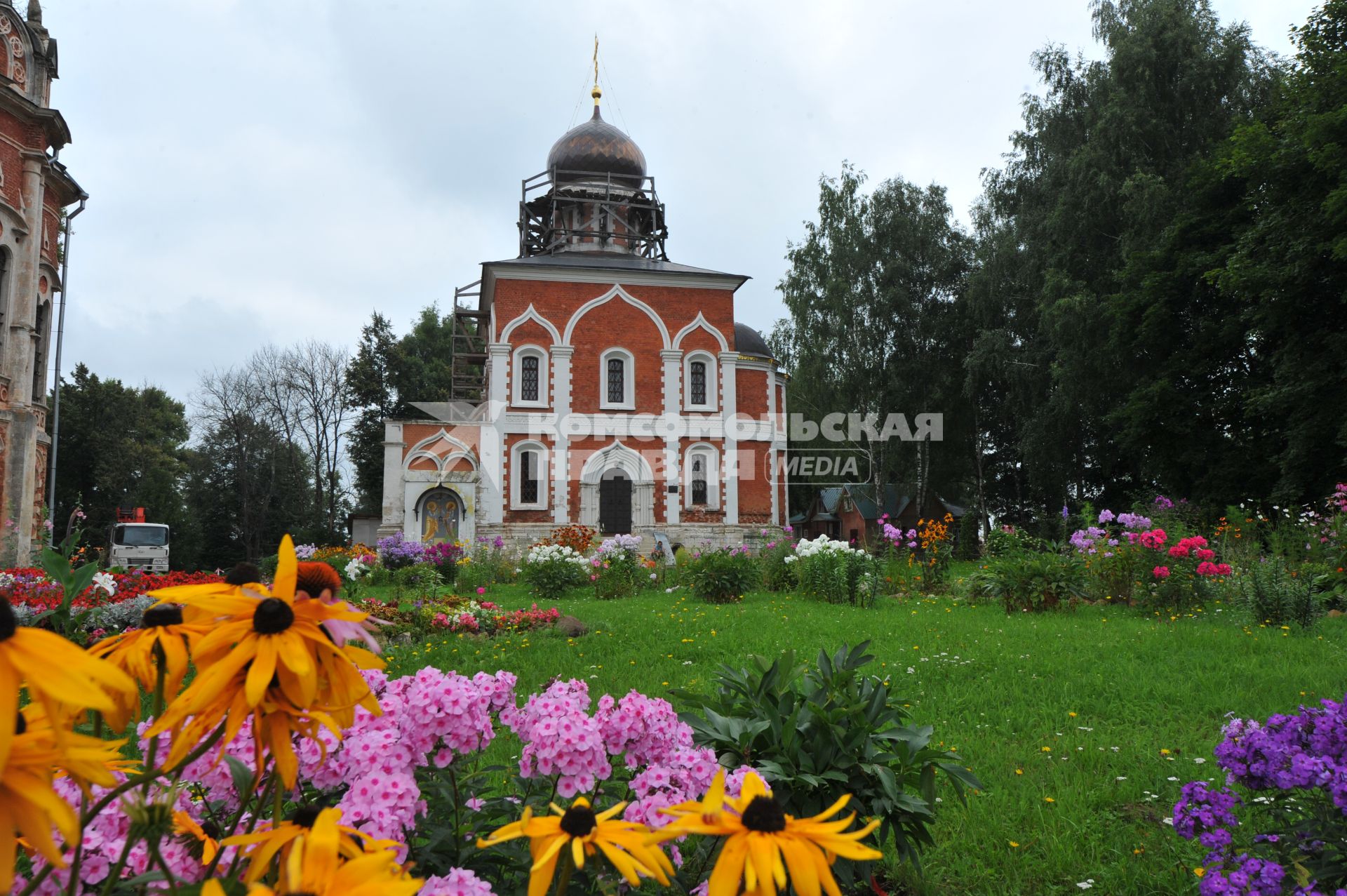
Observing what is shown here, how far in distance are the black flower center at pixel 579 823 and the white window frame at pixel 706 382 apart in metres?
23.3

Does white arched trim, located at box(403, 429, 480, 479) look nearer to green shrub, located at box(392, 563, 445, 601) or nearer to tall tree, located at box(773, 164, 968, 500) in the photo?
green shrub, located at box(392, 563, 445, 601)

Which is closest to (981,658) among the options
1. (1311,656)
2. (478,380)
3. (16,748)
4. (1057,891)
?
(1311,656)

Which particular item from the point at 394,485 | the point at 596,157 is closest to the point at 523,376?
the point at 394,485

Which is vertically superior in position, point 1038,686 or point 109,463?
point 109,463

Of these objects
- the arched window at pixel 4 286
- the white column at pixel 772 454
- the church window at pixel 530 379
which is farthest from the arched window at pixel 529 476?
the arched window at pixel 4 286

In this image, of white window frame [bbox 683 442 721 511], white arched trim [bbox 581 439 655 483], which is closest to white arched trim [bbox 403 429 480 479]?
white arched trim [bbox 581 439 655 483]

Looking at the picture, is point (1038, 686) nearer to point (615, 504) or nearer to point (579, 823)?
point (579, 823)

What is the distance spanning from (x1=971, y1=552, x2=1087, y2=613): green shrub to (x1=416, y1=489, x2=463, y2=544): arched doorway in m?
16.2

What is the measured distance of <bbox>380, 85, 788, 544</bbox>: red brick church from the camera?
2284 centimetres

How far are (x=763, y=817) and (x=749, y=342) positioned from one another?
28.5m

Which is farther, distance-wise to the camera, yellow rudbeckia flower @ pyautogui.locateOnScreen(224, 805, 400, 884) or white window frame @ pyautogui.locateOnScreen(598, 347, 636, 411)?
white window frame @ pyautogui.locateOnScreen(598, 347, 636, 411)

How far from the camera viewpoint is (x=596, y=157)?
28.8 metres

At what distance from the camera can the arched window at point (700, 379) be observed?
24.6 m

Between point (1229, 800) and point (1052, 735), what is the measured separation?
7.92 ft
